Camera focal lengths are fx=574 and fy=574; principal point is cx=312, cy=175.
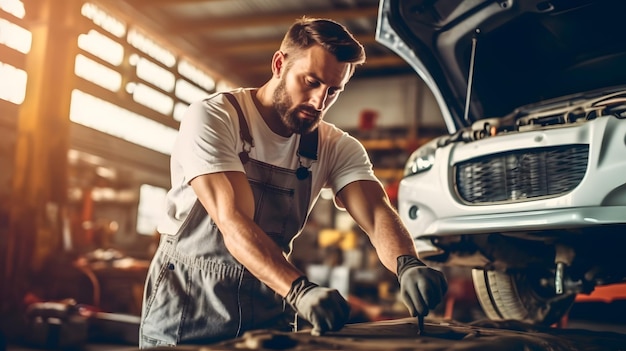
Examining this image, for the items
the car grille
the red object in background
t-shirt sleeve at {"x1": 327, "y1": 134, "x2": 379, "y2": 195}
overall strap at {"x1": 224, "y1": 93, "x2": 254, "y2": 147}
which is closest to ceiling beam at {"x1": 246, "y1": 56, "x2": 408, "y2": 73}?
the red object in background

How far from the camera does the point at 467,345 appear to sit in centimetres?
106

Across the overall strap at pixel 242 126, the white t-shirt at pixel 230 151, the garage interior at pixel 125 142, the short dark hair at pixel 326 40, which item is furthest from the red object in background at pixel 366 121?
the overall strap at pixel 242 126

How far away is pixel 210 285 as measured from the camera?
4.57 feet

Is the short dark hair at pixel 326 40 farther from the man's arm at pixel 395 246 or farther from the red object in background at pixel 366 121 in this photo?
the red object in background at pixel 366 121

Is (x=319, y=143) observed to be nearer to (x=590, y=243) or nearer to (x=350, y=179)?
(x=350, y=179)

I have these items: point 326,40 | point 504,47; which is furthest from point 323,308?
point 504,47

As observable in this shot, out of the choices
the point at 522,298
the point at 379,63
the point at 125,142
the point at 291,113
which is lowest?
the point at 522,298

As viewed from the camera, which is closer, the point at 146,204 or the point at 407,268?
the point at 407,268

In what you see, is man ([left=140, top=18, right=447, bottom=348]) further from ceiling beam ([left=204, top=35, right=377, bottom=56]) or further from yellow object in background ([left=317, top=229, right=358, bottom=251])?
yellow object in background ([left=317, top=229, right=358, bottom=251])

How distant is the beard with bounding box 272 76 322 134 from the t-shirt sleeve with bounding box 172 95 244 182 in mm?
135

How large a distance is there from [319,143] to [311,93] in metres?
0.18

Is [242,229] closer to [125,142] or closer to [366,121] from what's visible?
[125,142]

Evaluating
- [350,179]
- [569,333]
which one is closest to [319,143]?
[350,179]

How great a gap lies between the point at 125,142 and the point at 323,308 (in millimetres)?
6699
